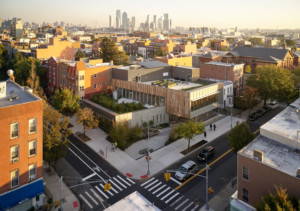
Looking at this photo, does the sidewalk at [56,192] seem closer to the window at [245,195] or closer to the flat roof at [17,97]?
the flat roof at [17,97]

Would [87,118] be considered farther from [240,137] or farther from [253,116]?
[253,116]

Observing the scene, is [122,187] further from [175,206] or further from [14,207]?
[14,207]

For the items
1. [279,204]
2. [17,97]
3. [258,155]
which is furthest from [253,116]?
[17,97]

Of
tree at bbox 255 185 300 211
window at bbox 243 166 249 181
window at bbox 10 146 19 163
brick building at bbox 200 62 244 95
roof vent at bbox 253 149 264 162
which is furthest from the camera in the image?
brick building at bbox 200 62 244 95

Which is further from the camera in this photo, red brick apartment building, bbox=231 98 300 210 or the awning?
the awning

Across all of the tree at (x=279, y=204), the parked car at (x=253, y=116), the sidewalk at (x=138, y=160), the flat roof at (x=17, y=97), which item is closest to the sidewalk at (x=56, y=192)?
the sidewalk at (x=138, y=160)

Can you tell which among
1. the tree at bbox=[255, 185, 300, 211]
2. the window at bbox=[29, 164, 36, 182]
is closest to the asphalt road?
the window at bbox=[29, 164, 36, 182]

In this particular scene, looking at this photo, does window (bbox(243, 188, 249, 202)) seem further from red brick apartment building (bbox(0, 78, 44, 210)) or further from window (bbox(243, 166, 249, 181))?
red brick apartment building (bbox(0, 78, 44, 210))
